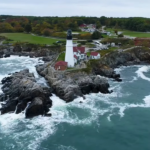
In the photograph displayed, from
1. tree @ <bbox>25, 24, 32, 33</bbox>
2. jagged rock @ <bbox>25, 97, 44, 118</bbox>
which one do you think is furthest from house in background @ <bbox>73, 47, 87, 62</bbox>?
tree @ <bbox>25, 24, 32, 33</bbox>

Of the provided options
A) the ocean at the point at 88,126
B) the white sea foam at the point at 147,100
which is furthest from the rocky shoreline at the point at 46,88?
the white sea foam at the point at 147,100

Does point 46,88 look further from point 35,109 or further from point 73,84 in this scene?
point 35,109

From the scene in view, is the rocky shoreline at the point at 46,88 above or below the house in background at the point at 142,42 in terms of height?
below

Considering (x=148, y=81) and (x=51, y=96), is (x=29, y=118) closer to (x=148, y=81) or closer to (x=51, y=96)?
(x=51, y=96)

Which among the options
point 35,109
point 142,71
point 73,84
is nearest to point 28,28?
point 142,71

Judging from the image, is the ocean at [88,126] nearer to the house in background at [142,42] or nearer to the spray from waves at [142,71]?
the spray from waves at [142,71]

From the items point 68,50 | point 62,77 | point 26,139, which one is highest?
point 68,50

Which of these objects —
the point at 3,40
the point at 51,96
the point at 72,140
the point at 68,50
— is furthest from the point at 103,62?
the point at 3,40
